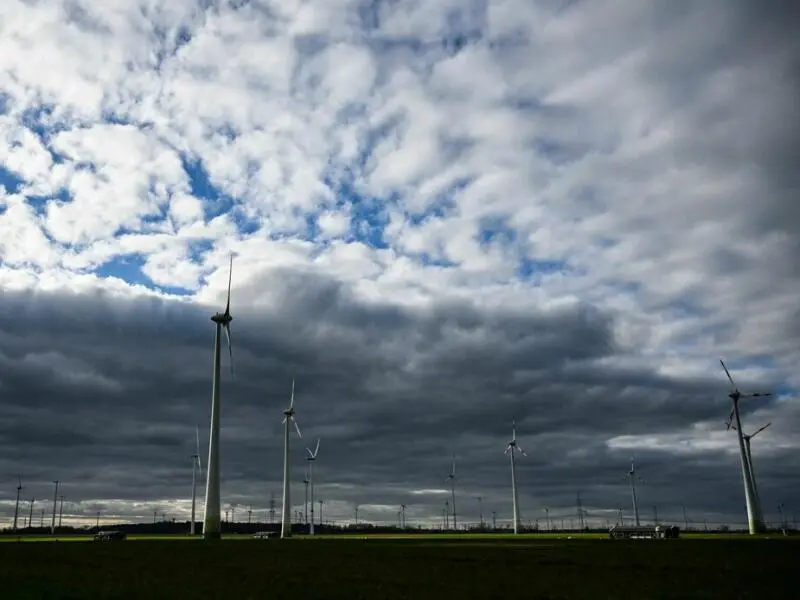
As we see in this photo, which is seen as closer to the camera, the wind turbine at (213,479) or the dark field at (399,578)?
the dark field at (399,578)

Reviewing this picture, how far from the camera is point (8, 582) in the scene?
57.1 meters

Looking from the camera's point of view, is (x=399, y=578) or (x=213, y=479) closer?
(x=399, y=578)

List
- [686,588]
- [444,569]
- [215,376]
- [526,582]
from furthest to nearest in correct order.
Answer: [215,376] → [444,569] → [526,582] → [686,588]

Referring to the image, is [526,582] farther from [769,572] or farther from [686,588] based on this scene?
[769,572]

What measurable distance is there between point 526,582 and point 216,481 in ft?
373

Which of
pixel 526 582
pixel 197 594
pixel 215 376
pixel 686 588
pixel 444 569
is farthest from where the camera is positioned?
pixel 215 376

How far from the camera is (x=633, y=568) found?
75.2m

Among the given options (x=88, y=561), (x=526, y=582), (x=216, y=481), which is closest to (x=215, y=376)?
(x=216, y=481)

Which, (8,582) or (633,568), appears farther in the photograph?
(633,568)

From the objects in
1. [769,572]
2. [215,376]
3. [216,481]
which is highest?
[215,376]

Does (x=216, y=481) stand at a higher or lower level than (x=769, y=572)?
higher

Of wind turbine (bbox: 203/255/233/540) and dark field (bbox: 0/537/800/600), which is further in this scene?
wind turbine (bbox: 203/255/233/540)

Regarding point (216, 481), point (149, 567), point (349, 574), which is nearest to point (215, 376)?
point (216, 481)

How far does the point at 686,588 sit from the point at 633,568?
21.3 metres
